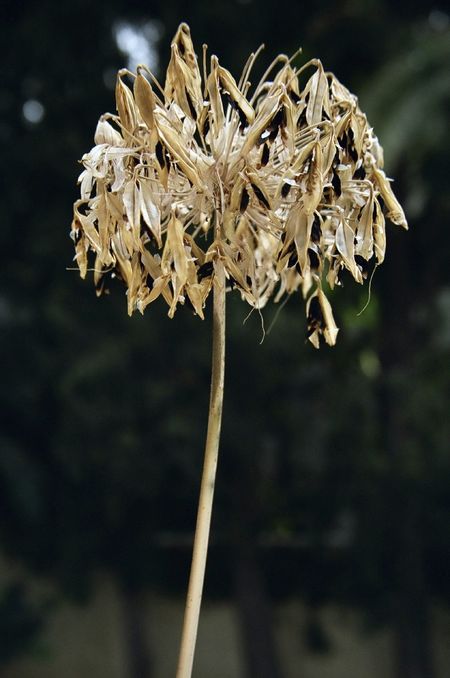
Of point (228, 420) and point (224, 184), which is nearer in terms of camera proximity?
point (224, 184)

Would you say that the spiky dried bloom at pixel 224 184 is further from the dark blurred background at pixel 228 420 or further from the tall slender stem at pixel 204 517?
the dark blurred background at pixel 228 420

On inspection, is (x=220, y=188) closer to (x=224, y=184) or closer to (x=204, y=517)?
(x=224, y=184)

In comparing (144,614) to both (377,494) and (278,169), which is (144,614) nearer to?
(377,494)

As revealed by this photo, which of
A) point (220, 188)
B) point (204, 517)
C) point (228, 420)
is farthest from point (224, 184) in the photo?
point (228, 420)

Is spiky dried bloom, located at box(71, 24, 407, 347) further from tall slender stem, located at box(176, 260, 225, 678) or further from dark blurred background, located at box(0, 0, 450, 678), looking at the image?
dark blurred background, located at box(0, 0, 450, 678)

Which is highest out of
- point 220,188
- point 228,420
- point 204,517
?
point 228,420

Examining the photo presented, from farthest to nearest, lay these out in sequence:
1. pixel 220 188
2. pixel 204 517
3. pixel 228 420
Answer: pixel 228 420, pixel 220 188, pixel 204 517

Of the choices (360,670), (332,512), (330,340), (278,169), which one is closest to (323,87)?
(278,169)

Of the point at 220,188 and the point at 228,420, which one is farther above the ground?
the point at 228,420
